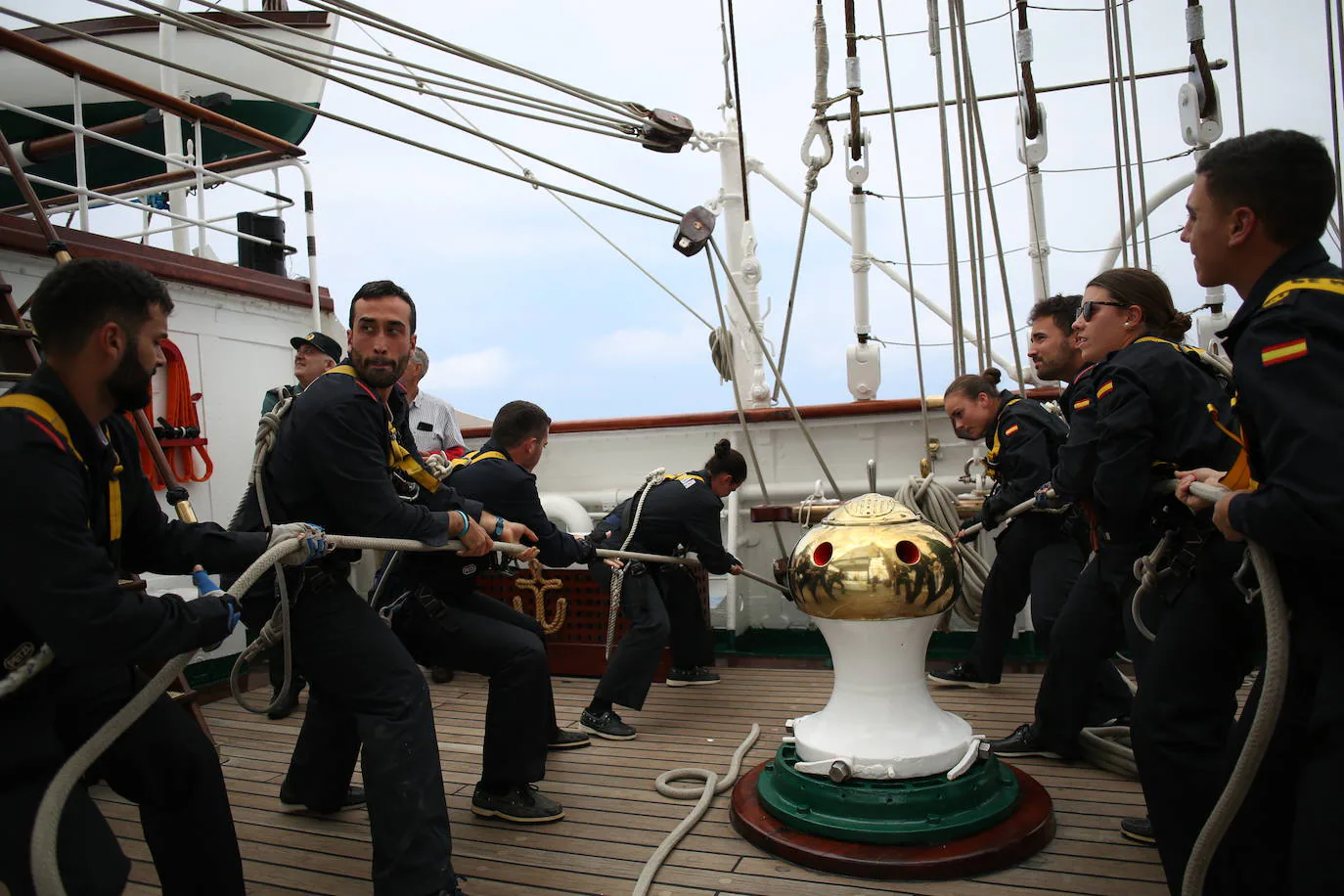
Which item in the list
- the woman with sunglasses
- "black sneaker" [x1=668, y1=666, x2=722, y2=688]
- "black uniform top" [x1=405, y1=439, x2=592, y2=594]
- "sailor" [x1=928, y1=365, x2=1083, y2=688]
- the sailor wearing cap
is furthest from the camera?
"black sneaker" [x1=668, y1=666, x2=722, y2=688]

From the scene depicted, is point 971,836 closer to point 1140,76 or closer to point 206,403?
point 206,403

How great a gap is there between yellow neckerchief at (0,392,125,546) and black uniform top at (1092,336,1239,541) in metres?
2.19

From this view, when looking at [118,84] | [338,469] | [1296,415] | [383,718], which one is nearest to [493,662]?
[383,718]

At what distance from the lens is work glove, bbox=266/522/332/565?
210 centimetres

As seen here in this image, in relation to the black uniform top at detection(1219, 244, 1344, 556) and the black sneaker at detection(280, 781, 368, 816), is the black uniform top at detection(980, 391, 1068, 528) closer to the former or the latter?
the black uniform top at detection(1219, 244, 1344, 556)

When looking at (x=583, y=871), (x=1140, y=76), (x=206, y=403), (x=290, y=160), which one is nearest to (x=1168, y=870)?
(x=583, y=871)

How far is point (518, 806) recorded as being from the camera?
2.87 m

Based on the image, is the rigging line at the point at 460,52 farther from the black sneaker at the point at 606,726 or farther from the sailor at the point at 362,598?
the black sneaker at the point at 606,726

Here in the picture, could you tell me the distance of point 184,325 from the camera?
16.7 feet

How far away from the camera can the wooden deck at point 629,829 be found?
7.71ft

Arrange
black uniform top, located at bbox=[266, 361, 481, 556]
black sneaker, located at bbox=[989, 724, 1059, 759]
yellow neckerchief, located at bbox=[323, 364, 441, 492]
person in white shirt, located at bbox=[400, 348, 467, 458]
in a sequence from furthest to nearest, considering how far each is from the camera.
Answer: person in white shirt, located at bbox=[400, 348, 467, 458] → black sneaker, located at bbox=[989, 724, 1059, 759] → yellow neckerchief, located at bbox=[323, 364, 441, 492] → black uniform top, located at bbox=[266, 361, 481, 556]

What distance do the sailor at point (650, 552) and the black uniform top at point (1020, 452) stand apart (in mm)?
1152

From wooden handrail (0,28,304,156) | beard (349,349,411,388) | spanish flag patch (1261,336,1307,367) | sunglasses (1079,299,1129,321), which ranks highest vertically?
wooden handrail (0,28,304,156)

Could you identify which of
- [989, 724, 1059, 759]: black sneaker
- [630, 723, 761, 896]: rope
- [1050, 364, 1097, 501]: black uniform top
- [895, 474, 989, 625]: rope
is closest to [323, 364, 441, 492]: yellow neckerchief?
[630, 723, 761, 896]: rope
